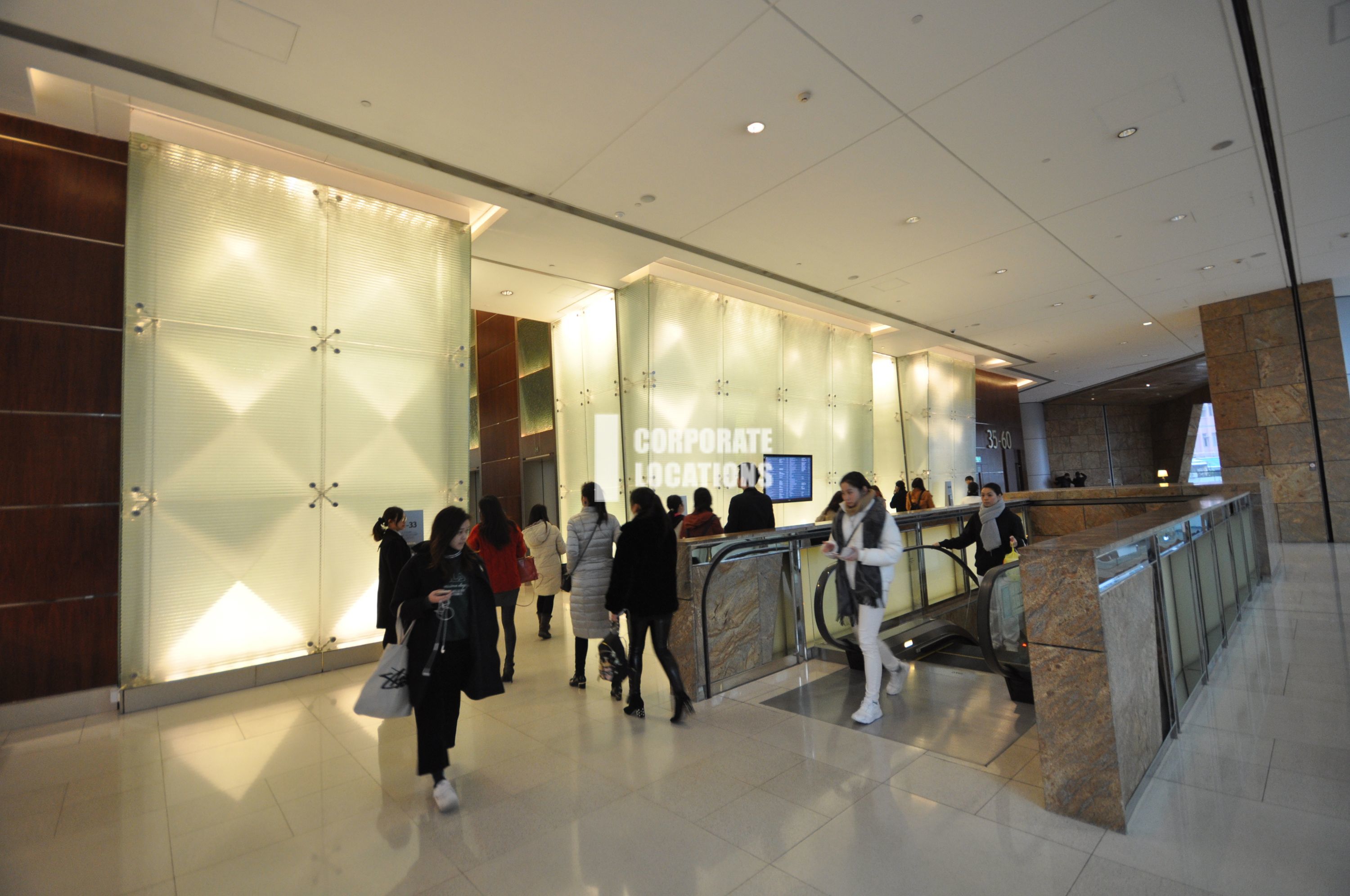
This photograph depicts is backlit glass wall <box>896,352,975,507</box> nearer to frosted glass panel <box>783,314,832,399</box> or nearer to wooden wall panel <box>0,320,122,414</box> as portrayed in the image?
frosted glass panel <box>783,314,832,399</box>

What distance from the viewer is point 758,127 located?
5359 millimetres

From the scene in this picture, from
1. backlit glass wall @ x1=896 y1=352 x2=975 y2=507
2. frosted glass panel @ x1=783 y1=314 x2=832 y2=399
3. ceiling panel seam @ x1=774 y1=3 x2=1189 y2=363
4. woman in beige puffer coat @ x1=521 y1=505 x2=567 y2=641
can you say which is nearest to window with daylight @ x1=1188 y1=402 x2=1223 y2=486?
backlit glass wall @ x1=896 y1=352 x2=975 y2=507

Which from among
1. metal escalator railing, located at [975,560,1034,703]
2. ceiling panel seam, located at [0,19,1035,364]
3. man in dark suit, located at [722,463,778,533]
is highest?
ceiling panel seam, located at [0,19,1035,364]

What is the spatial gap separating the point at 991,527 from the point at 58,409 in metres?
8.17

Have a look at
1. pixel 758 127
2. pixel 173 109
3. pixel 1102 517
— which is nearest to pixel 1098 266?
pixel 1102 517

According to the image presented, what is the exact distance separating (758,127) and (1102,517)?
24.6 ft

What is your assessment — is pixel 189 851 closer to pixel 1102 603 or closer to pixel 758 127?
pixel 1102 603

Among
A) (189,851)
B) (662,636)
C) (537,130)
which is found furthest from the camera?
(537,130)

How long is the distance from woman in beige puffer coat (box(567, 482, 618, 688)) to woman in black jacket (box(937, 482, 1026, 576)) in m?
3.68

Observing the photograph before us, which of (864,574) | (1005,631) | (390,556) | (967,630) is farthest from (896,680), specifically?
(390,556)

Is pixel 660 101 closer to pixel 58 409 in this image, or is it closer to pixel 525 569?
pixel 525 569

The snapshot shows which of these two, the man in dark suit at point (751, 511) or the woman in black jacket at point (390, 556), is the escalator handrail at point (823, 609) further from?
the woman in black jacket at point (390, 556)

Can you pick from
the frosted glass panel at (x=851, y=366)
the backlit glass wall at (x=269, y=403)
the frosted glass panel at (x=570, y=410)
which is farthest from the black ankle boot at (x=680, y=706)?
the frosted glass panel at (x=851, y=366)

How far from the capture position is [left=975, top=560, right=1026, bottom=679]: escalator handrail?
396 centimetres
